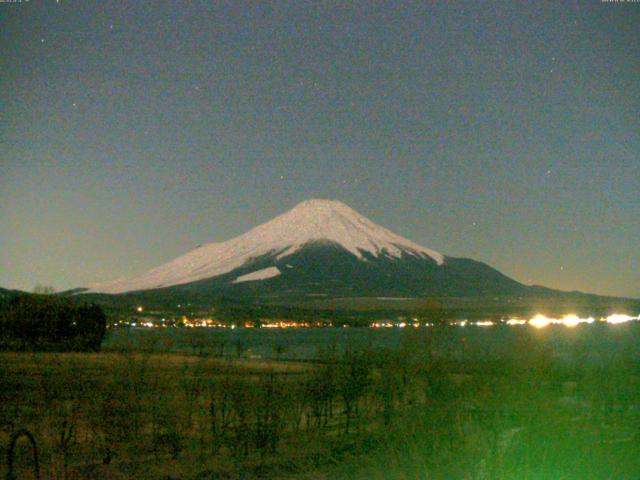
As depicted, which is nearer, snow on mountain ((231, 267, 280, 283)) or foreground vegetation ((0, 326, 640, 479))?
foreground vegetation ((0, 326, 640, 479))

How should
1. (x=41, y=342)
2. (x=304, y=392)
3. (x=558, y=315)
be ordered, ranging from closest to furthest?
(x=304, y=392), (x=41, y=342), (x=558, y=315)

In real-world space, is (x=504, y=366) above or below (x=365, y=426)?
above

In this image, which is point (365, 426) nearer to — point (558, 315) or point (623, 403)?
point (623, 403)

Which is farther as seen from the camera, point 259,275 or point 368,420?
point 259,275

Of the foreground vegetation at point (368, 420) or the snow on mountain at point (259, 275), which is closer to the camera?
the foreground vegetation at point (368, 420)

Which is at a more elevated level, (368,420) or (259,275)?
(259,275)

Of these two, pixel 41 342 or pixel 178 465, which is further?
pixel 41 342

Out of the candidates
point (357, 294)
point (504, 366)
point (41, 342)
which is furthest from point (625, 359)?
point (357, 294)

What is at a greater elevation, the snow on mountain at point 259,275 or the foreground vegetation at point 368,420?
the snow on mountain at point 259,275
